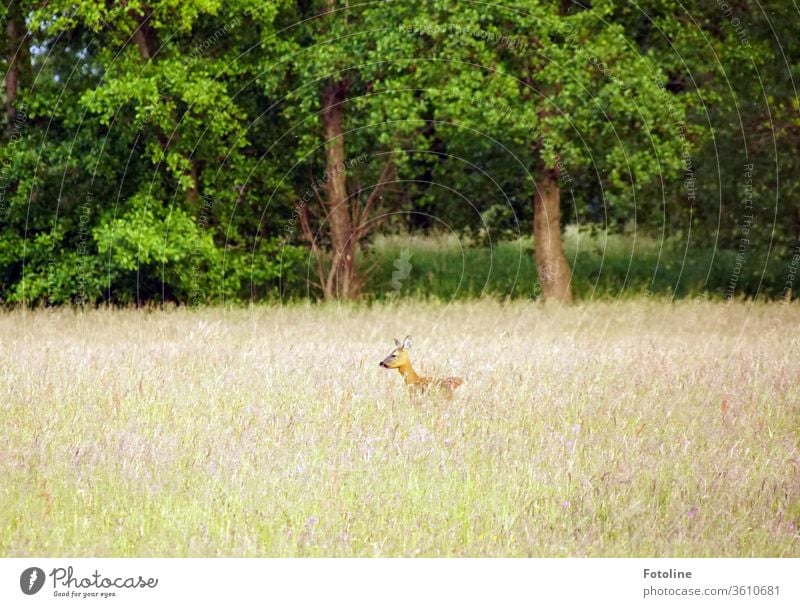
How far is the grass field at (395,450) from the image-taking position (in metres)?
7.26

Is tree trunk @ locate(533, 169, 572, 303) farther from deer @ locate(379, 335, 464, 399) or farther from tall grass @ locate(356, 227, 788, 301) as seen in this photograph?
deer @ locate(379, 335, 464, 399)

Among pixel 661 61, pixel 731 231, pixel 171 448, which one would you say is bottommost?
pixel 171 448

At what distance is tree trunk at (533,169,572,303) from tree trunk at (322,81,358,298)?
392 cm

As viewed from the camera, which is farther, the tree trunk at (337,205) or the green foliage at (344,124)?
the tree trunk at (337,205)

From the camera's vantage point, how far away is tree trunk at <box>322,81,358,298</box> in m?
23.6

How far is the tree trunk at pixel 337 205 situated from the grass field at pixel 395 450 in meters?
8.82

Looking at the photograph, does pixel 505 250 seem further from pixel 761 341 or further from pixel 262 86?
pixel 761 341

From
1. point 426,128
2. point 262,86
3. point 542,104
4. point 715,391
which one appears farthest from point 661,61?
point 715,391

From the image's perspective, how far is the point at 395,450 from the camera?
905cm

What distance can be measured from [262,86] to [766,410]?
1520 cm
